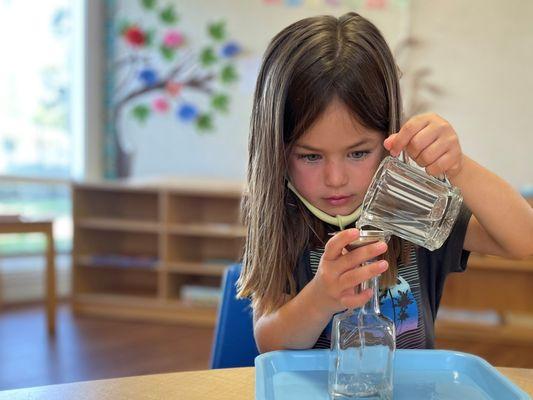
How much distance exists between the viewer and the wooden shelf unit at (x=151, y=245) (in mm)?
3143

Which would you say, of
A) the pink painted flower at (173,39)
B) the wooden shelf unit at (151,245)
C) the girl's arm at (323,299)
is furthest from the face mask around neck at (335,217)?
the pink painted flower at (173,39)

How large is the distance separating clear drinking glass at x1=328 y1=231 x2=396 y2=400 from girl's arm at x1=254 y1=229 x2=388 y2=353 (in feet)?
0.09

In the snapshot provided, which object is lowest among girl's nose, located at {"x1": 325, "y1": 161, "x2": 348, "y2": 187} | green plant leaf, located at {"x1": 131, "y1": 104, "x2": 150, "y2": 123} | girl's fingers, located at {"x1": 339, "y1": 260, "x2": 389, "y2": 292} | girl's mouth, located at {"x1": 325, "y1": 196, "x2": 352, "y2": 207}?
girl's fingers, located at {"x1": 339, "y1": 260, "x2": 389, "y2": 292}

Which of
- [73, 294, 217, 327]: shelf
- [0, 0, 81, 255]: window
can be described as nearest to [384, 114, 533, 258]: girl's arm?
[73, 294, 217, 327]: shelf

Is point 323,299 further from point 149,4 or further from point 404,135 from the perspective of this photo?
point 149,4

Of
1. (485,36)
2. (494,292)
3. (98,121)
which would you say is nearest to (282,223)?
(494,292)

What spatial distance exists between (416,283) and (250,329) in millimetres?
296

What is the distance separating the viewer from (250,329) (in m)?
1.10

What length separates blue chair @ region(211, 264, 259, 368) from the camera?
1093 mm

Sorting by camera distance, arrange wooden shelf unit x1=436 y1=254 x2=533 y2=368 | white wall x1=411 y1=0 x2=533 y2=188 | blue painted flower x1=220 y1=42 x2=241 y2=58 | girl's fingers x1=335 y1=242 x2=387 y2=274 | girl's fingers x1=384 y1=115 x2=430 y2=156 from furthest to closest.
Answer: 1. blue painted flower x1=220 y1=42 x2=241 y2=58
2. white wall x1=411 y1=0 x2=533 y2=188
3. wooden shelf unit x1=436 y1=254 x2=533 y2=368
4. girl's fingers x1=384 y1=115 x2=430 y2=156
5. girl's fingers x1=335 y1=242 x2=387 y2=274

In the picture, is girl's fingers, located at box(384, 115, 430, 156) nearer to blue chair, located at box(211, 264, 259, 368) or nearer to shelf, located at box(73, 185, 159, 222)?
blue chair, located at box(211, 264, 259, 368)

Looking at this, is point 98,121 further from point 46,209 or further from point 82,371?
point 82,371

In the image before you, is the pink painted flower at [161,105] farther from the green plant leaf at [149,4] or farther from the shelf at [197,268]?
the shelf at [197,268]

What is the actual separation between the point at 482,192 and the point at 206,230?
2306 millimetres
